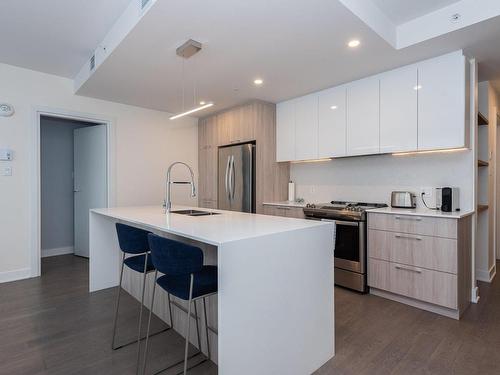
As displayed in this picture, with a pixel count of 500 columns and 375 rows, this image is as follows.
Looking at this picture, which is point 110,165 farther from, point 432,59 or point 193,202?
point 432,59

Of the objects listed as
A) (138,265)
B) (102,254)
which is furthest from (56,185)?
(138,265)

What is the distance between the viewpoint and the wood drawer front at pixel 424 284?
2469mm

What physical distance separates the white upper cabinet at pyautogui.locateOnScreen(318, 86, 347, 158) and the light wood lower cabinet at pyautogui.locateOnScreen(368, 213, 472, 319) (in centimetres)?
100

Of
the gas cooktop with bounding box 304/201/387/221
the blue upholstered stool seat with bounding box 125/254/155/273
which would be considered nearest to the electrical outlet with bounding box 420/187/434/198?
the gas cooktop with bounding box 304/201/387/221

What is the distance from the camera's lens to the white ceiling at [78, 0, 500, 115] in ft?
6.77

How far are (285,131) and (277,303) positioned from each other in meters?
2.98

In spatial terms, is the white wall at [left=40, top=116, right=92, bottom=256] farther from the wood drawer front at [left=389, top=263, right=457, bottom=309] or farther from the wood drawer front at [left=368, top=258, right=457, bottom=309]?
the wood drawer front at [left=389, top=263, right=457, bottom=309]

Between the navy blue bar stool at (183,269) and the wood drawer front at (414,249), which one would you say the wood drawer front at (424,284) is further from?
the navy blue bar stool at (183,269)

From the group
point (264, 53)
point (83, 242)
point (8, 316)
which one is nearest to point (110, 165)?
point (83, 242)

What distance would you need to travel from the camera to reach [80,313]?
2.59m

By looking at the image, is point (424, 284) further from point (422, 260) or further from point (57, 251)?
point (57, 251)

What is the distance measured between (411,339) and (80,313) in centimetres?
275

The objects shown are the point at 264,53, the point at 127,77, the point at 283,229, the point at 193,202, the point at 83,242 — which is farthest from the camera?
the point at 193,202

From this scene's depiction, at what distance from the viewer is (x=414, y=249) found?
2.66 metres
